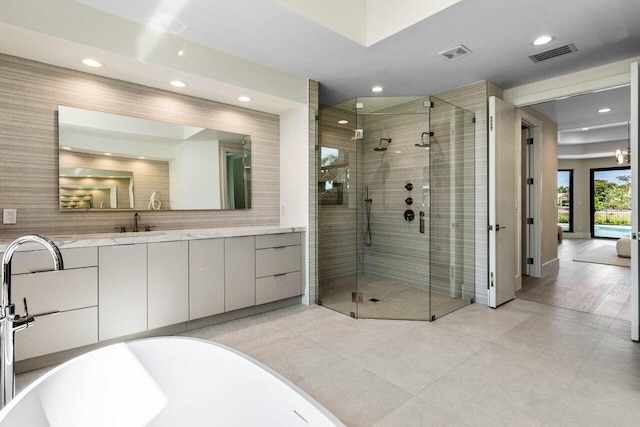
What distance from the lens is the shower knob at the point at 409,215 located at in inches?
147

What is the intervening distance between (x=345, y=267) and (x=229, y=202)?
5.13 ft

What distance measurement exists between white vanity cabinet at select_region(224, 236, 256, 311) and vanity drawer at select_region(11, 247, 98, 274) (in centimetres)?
106

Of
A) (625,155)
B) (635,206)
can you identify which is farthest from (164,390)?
(625,155)

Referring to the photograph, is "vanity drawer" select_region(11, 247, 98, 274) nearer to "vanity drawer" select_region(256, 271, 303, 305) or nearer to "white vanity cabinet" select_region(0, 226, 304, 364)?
"white vanity cabinet" select_region(0, 226, 304, 364)

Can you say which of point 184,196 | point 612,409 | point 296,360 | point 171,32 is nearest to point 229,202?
point 184,196

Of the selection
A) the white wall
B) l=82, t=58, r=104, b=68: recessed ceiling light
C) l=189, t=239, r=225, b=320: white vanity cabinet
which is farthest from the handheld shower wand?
l=82, t=58, r=104, b=68: recessed ceiling light

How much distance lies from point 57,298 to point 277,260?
1.85 metres

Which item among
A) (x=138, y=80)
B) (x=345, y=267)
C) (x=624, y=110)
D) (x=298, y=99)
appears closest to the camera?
(x=138, y=80)

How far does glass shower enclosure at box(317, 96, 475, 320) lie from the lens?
361 cm

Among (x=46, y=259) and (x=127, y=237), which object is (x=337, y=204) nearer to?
(x=127, y=237)

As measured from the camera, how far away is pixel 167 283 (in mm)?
2734

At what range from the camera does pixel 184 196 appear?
10.8ft

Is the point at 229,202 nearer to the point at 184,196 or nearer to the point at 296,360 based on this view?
the point at 184,196

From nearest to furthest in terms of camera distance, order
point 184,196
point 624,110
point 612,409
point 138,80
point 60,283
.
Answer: point 612,409, point 60,283, point 138,80, point 184,196, point 624,110
